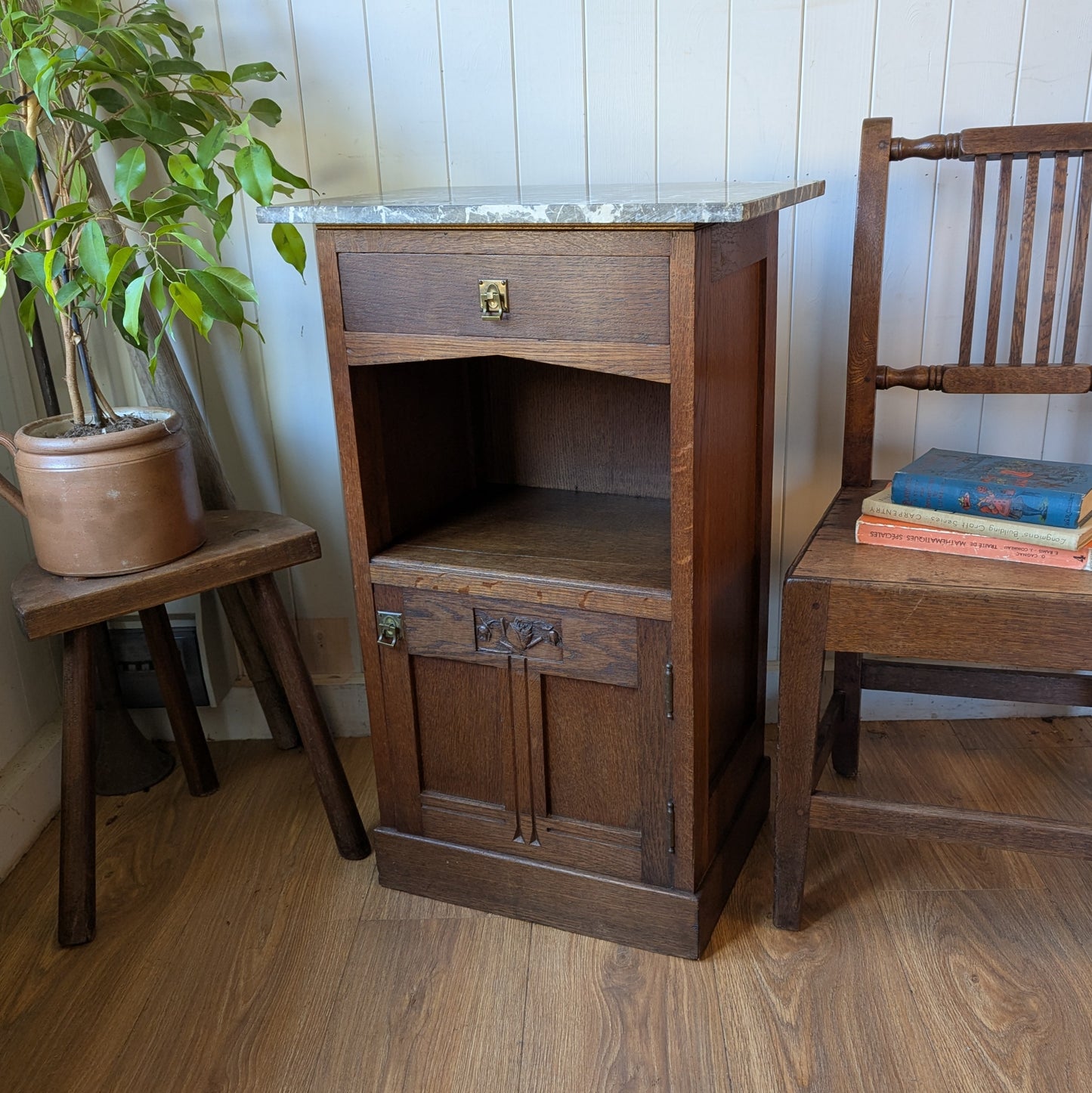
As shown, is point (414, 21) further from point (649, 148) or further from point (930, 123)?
point (930, 123)

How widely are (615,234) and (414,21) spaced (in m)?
0.70

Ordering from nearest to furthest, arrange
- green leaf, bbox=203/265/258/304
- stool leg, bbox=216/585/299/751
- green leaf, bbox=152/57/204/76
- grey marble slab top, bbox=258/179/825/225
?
1. grey marble slab top, bbox=258/179/825/225
2. green leaf, bbox=203/265/258/304
3. green leaf, bbox=152/57/204/76
4. stool leg, bbox=216/585/299/751

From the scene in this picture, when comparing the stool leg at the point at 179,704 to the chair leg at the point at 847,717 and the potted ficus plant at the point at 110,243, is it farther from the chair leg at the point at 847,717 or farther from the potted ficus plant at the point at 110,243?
the chair leg at the point at 847,717

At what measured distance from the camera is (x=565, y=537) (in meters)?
1.45

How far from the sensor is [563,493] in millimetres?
1650

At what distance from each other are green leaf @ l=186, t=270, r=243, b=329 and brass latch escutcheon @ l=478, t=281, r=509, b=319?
1.01ft

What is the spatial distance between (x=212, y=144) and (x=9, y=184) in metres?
0.22

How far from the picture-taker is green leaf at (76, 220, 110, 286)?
121cm

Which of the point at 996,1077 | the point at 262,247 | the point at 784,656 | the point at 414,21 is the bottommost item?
the point at 996,1077

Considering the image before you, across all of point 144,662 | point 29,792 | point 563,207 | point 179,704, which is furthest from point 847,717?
point 29,792

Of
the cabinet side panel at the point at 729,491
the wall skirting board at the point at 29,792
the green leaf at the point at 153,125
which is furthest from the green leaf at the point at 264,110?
the wall skirting board at the point at 29,792

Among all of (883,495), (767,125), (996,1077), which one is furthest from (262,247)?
(996,1077)

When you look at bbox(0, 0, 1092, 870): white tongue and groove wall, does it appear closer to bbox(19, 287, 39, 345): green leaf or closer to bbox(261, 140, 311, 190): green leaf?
bbox(261, 140, 311, 190): green leaf

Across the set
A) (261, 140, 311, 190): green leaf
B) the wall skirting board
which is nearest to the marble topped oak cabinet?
(261, 140, 311, 190): green leaf
